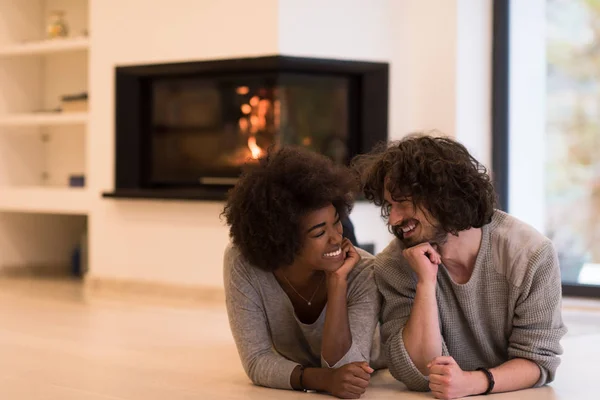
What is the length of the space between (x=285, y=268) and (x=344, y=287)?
197 millimetres

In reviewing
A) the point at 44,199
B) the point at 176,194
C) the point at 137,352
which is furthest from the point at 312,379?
the point at 44,199

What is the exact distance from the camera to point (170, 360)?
143 inches

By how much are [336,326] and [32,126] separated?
4650 mm

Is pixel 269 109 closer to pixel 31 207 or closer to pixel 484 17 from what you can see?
pixel 484 17

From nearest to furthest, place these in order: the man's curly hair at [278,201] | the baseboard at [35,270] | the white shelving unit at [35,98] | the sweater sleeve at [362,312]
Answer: the man's curly hair at [278,201], the sweater sleeve at [362,312], the white shelving unit at [35,98], the baseboard at [35,270]

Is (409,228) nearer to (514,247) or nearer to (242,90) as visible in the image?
(514,247)

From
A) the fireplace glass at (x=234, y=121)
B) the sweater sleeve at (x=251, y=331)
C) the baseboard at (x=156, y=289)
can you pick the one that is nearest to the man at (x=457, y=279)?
the sweater sleeve at (x=251, y=331)

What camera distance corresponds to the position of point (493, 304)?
2.76 meters

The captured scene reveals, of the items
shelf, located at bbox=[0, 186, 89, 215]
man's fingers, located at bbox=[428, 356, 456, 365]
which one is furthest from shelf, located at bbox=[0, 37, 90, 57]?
man's fingers, located at bbox=[428, 356, 456, 365]

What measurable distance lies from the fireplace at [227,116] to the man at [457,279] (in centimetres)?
260

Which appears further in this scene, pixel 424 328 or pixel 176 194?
pixel 176 194

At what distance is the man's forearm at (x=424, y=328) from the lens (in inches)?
107

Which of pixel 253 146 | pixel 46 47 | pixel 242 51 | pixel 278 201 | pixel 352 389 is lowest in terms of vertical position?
pixel 352 389

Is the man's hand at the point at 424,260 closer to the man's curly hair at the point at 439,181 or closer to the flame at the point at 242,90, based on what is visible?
the man's curly hair at the point at 439,181
